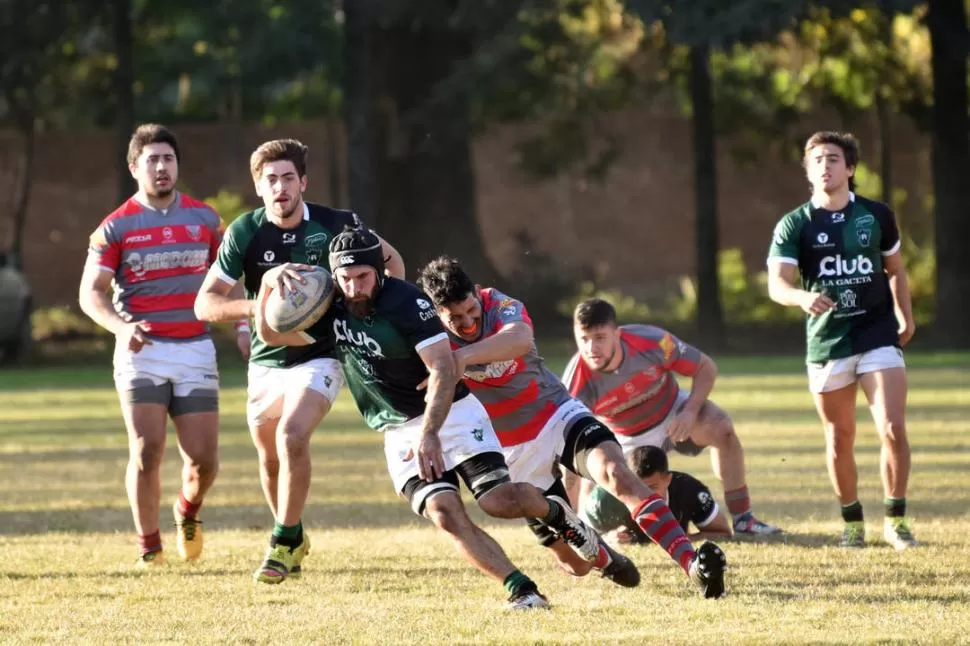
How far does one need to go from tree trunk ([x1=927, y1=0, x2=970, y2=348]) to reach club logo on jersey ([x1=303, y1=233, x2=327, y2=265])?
1873cm

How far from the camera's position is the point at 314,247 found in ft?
28.5

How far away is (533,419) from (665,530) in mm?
956

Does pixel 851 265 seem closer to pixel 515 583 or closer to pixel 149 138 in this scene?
pixel 515 583

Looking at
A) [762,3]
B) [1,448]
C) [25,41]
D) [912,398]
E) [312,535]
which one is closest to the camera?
[312,535]

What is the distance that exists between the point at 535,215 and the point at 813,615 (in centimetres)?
2540

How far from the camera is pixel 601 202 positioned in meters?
32.7

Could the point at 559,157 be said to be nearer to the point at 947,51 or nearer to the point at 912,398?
the point at 947,51

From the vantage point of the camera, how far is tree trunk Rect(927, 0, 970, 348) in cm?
2581

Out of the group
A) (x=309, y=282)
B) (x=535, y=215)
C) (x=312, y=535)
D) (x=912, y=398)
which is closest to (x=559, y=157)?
(x=535, y=215)

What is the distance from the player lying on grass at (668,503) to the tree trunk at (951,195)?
17.0 metres

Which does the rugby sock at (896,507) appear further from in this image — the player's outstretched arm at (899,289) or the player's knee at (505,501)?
the player's knee at (505,501)

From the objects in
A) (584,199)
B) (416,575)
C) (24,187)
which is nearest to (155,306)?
(416,575)

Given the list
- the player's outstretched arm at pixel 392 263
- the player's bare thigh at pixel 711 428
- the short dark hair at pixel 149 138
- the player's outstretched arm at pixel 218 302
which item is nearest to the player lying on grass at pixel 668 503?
the player's bare thigh at pixel 711 428

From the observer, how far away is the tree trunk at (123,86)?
1112 inches
